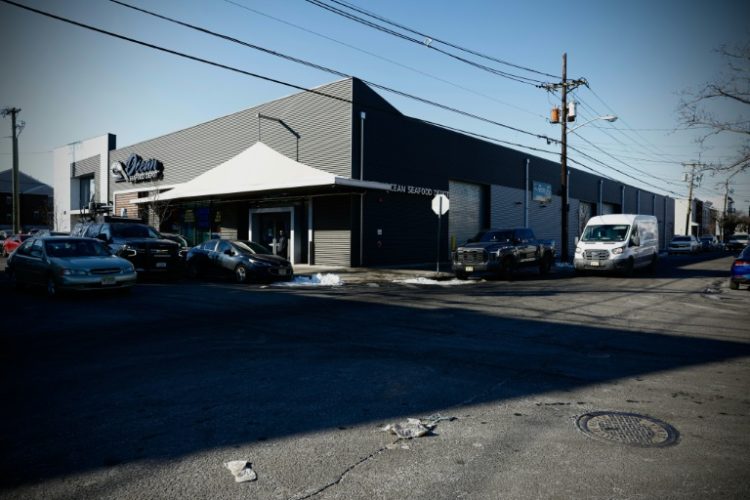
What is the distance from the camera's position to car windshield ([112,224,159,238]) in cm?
1722

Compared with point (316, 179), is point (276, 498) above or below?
below

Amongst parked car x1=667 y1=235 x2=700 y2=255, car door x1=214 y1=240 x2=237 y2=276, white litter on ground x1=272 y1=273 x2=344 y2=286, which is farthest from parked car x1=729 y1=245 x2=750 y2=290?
parked car x1=667 y1=235 x2=700 y2=255

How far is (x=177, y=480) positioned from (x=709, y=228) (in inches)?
5438

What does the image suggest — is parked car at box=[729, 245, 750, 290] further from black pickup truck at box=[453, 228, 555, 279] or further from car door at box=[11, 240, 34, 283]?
car door at box=[11, 240, 34, 283]

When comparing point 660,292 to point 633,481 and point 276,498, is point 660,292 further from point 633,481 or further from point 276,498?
point 276,498

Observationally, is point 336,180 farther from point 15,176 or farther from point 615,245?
point 15,176

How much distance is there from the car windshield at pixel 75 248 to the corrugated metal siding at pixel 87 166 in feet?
117

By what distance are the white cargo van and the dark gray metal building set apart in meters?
9.05

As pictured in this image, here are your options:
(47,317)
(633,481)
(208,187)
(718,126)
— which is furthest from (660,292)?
(208,187)

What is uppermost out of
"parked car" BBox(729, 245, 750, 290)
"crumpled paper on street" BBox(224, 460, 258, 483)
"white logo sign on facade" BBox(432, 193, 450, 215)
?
"white logo sign on facade" BBox(432, 193, 450, 215)

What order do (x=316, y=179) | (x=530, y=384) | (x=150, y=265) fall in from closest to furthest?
1. (x=530, y=384)
2. (x=150, y=265)
3. (x=316, y=179)

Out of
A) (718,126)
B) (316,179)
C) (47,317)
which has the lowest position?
(47,317)

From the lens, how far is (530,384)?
206 inches

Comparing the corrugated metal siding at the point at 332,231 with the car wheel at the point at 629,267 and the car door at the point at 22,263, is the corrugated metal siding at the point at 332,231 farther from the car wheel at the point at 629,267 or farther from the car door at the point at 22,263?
the car door at the point at 22,263
